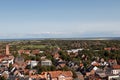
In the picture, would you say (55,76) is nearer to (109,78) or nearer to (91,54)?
(109,78)

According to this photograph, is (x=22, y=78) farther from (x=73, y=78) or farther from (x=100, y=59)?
(x=100, y=59)

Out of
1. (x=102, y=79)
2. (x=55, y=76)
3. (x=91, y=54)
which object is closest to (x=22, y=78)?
Result: (x=55, y=76)

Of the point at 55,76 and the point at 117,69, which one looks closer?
the point at 55,76

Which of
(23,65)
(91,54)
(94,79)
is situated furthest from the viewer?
(91,54)

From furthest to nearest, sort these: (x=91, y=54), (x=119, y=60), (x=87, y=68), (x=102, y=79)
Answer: (x=91, y=54) → (x=119, y=60) → (x=87, y=68) → (x=102, y=79)

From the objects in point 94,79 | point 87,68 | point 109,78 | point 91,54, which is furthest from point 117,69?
point 91,54

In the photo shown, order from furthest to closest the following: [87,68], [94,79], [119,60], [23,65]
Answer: [119,60] < [23,65] < [87,68] < [94,79]

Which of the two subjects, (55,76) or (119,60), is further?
(119,60)

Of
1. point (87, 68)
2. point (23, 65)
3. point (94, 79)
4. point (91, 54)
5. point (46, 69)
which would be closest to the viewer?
point (94, 79)
